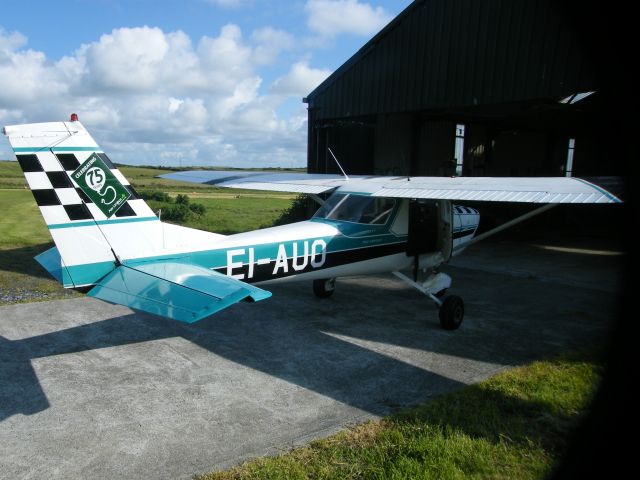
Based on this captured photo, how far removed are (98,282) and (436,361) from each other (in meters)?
4.36

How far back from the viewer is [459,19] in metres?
12.9

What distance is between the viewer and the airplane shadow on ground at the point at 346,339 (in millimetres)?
5410

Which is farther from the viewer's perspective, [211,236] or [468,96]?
[468,96]

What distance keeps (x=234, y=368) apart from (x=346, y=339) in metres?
1.89

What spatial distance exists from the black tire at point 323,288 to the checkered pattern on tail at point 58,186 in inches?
193

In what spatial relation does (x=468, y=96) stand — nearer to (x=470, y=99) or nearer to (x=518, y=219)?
(x=470, y=99)

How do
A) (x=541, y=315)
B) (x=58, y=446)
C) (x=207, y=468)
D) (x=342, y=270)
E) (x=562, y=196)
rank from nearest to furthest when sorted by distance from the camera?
1. (x=207, y=468)
2. (x=58, y=446)
3. (x=562, y=196)
4. (x=342, y=270)
5. (x=541, y=315)

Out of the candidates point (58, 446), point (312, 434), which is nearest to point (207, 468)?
point (312, 434)

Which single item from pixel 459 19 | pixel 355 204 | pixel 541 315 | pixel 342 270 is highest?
pixel 459 19

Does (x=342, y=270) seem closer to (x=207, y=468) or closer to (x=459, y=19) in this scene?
(x=207, y=468)

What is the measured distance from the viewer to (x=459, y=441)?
4129mm

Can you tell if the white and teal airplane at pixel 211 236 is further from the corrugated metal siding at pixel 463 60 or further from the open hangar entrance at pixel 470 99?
the corrugated metal siding at pixel 463 60

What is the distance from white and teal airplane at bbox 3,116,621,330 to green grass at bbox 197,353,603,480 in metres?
1.50

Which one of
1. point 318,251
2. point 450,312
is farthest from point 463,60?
point 318,251
